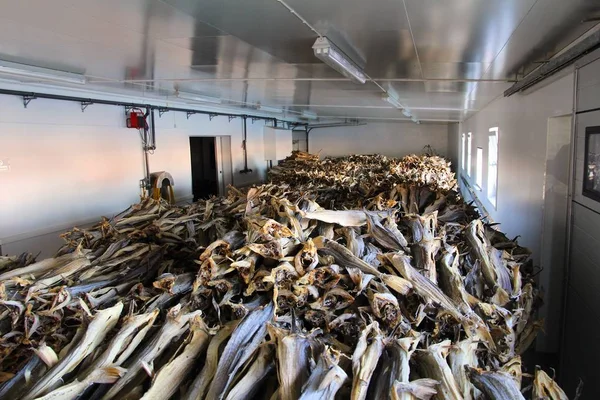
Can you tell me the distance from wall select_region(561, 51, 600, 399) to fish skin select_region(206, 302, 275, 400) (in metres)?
2.18

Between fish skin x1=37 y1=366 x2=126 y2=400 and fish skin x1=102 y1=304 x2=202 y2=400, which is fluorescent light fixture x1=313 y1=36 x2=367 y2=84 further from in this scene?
fish skin x1=37 y1=366 x2=126 y2=400

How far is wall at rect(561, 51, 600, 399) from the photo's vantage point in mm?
2525

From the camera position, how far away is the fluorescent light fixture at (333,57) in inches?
114

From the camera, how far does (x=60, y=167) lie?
5.93 meters

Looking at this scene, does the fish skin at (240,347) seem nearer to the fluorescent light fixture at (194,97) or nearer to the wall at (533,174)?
the wall at (533,174)

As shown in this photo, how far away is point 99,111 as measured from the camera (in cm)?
674

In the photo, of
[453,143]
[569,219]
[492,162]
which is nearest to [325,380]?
[569,219]

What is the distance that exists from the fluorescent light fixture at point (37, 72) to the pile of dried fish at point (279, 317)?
2.92m

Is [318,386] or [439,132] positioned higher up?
[439,132]

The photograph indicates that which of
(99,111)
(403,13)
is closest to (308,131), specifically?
(99,111)

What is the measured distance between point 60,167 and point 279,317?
18.6 ft

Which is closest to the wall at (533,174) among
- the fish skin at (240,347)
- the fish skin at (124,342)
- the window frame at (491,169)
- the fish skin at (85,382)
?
the window frame at (491,169)

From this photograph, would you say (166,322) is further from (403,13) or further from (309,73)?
(309,73)

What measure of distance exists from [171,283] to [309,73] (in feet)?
11.4
